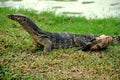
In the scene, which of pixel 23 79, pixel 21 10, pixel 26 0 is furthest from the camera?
pixel 26 0

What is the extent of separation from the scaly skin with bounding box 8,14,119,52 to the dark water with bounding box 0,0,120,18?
3775mm

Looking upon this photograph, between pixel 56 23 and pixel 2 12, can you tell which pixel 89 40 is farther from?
pixel 2 12

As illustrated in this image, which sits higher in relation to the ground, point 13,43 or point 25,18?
point 25,18

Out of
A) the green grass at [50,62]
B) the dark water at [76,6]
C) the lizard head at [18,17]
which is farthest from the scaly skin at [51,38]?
the dark water at [76,6]

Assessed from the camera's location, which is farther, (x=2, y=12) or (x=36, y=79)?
(x=2, y=12)

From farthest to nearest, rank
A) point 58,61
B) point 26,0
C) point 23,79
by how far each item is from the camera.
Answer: point 26,0, point 58,61, point 23,79

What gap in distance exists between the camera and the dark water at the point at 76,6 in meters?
11.5

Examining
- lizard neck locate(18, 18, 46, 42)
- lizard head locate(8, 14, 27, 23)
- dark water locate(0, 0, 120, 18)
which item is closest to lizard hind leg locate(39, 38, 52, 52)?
lizard neck locate(18, 18, 46, 42)

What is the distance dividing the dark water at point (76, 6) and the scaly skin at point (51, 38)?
377cm

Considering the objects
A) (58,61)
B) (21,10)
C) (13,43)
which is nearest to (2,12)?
(21,10)

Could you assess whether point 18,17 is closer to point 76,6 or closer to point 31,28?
point 31,28

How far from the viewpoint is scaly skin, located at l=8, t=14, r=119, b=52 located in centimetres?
669

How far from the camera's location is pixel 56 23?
10359 millimetres

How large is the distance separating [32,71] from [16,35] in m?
2.43
